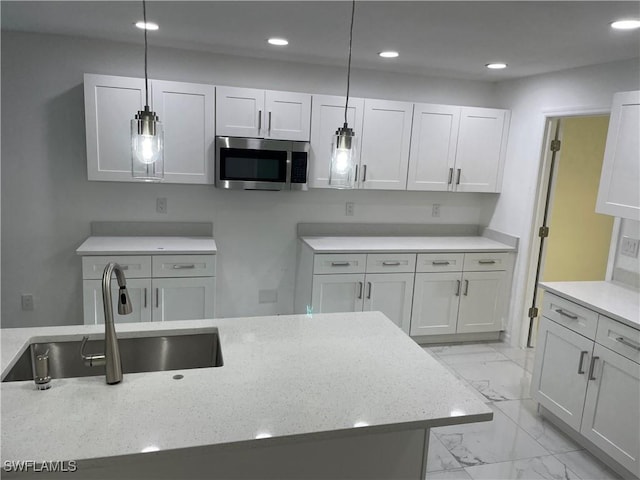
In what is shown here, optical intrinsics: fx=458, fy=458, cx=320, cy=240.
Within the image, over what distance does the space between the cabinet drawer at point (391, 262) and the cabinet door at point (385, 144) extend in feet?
1.99

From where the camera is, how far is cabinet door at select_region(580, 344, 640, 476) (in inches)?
89.9

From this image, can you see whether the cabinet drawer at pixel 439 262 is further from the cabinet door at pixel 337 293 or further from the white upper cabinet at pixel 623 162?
the white upper cabinet at pixel 623 162

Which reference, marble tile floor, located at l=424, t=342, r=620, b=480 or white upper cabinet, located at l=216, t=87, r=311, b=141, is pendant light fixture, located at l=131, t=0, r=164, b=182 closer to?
white upper cabinet, located at l=216, t=87, r=311, b=141

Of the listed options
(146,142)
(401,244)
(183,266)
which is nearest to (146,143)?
(146,142)

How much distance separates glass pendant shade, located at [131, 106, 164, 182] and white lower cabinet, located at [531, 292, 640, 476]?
2384 millimetres

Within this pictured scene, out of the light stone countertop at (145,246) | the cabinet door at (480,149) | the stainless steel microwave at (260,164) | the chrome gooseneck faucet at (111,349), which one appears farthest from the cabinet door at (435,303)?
the chrome gooseneck faucet at (111,349)

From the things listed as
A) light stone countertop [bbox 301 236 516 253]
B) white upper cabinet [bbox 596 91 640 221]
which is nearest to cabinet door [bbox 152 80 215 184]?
light stone countertop [bbox 301 236 516 253]

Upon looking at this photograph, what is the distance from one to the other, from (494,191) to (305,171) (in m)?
1.83

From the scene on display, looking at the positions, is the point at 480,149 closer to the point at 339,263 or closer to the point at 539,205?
the point at 539,205

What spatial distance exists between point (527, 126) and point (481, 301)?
1.58 metres

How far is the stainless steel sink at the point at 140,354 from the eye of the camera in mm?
1807

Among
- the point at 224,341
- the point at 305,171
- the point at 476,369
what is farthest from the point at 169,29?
the point at 476,369

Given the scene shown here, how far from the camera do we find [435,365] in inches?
70.2

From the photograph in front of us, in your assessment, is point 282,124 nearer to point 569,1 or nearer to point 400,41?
point 400,41
